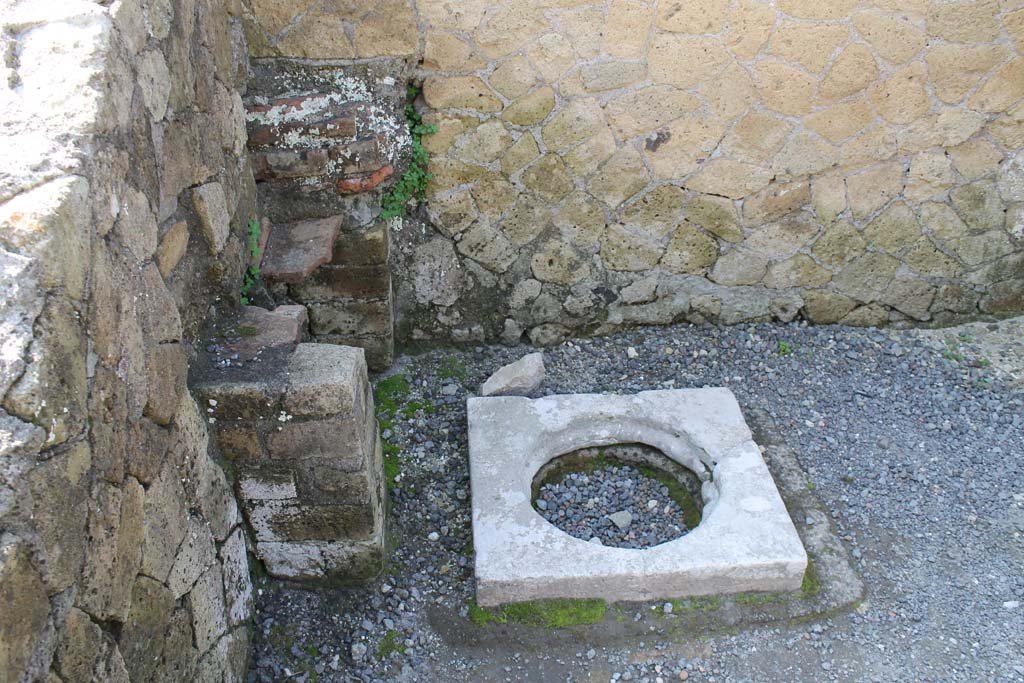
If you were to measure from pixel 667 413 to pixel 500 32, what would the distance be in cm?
164

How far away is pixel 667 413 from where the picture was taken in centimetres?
330

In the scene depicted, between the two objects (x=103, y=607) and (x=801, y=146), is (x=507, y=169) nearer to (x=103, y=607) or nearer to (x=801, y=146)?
(x=801, y=146)

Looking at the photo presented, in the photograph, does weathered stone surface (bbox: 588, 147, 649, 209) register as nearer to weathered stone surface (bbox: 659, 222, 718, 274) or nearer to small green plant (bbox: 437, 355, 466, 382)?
weathered stone surface (bbox: 659, 222, 718, 274)

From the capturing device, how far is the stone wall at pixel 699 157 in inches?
128

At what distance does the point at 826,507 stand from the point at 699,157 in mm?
1533

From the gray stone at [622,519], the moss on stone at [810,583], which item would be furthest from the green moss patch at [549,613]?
the moss on stone at [810,583]

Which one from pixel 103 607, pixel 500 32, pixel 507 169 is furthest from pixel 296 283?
pixel 103 607

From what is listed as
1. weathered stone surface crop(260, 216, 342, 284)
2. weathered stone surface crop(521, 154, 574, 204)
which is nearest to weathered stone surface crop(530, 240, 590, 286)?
weathered stone surface crop(521, 154, 574, 204)

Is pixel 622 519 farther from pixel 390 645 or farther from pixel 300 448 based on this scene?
pixel 300 448

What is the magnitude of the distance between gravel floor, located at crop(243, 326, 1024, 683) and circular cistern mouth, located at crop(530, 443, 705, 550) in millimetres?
356

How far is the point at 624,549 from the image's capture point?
278 cm

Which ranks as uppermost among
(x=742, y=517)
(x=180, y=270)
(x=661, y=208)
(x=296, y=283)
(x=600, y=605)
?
(x=180, y=270)

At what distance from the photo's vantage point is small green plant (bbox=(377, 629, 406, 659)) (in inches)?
105

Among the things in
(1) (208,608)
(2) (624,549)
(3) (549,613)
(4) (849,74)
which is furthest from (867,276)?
(1) (208,608)
